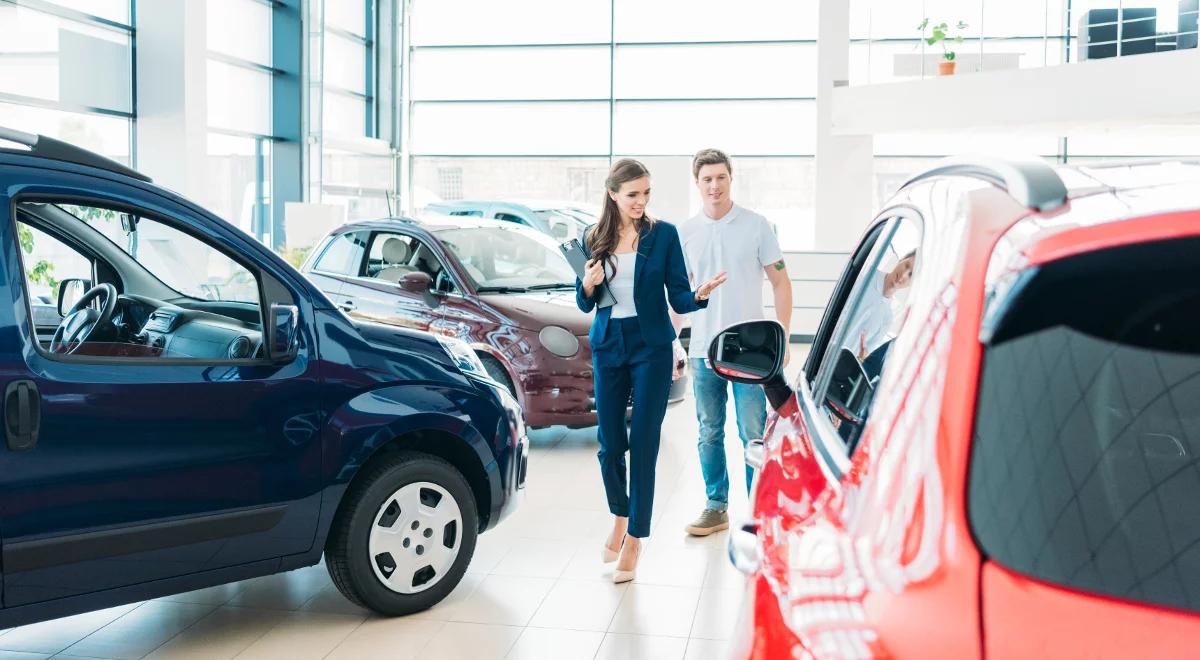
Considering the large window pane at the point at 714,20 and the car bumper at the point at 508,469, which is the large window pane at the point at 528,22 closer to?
the large window pane at the point at 714,20

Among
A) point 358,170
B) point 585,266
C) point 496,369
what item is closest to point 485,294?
point 496,369

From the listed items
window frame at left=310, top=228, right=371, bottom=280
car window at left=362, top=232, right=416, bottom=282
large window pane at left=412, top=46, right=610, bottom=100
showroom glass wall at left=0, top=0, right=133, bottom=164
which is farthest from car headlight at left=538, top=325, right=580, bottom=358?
large window pane at left=412, top=46, right=610, bottom=100

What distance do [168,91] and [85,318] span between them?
10.3 meters

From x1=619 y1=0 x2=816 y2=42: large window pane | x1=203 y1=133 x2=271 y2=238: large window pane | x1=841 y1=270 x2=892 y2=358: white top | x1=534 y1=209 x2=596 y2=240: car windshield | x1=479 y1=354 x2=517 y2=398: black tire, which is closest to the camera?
x1=841 y1=270 x2=892 y2=358: white top

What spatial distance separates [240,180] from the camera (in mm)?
16047

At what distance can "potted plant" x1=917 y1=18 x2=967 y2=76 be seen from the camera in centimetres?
1394

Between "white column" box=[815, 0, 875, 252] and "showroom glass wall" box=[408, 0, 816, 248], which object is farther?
"showroom glass wall" box=[408, 0, 816, 248]

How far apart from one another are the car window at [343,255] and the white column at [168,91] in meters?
6.06

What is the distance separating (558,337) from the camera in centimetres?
732

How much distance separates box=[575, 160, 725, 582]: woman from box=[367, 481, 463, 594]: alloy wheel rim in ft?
2.40

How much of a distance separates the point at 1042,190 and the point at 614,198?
3.55 metres

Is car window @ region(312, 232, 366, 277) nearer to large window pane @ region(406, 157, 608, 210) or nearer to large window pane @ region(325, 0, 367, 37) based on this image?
large window pane @ region(406, 157, 608, 210)

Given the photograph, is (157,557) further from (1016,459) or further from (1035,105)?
(1035,105)

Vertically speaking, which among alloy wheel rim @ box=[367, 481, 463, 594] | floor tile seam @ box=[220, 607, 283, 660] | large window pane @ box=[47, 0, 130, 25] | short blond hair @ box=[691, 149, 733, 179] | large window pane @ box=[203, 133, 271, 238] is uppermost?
large window pane @ box=[47, 0, 130, 25]
